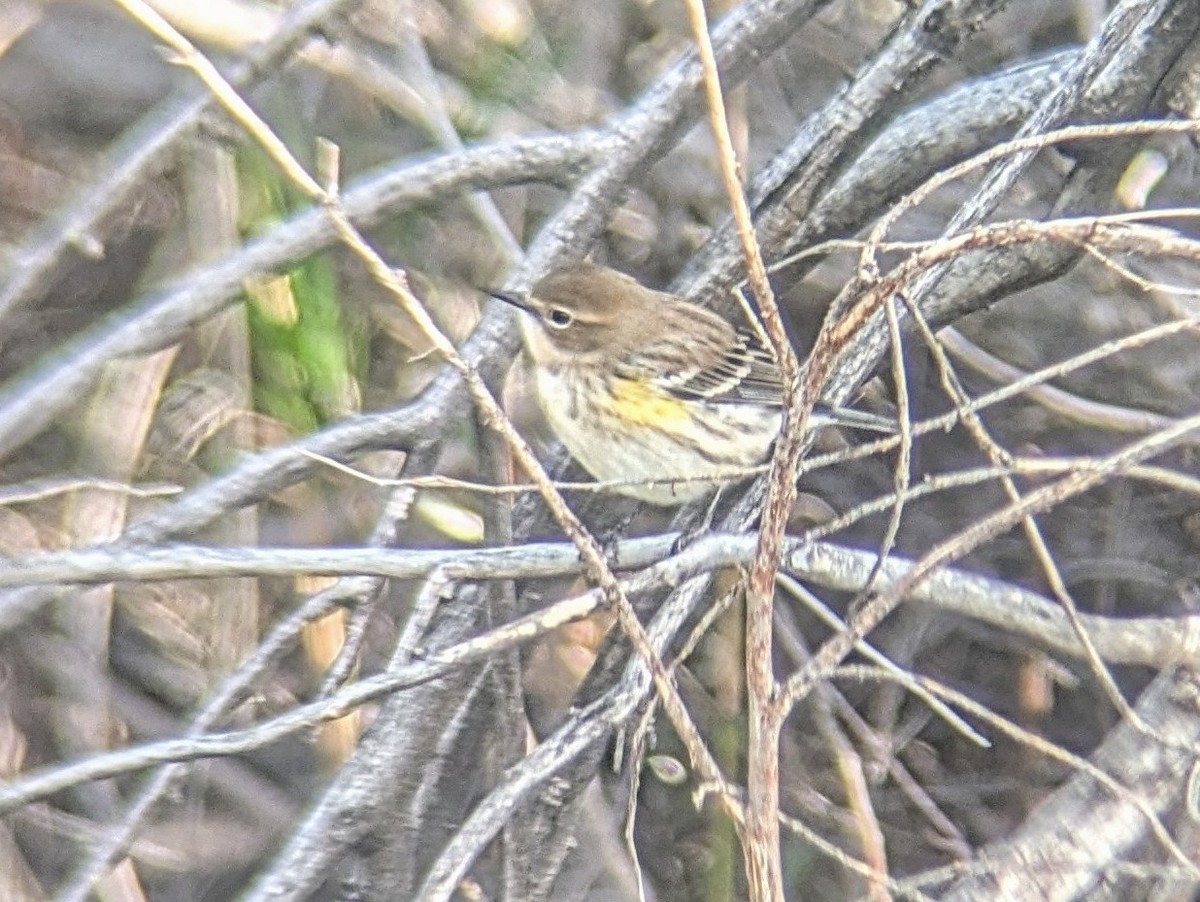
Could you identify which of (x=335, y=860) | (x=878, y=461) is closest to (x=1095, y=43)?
(x=878, y=461)

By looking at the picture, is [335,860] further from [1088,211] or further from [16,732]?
[1088,211]

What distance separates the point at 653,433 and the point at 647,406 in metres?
0.09

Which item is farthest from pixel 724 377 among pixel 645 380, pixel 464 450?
pixel 464 450

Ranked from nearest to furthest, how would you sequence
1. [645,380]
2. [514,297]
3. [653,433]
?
[514,297] → [653,433] → [645,380]

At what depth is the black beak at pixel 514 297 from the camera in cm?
402

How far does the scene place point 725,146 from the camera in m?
1.94

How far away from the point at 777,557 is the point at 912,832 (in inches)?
113

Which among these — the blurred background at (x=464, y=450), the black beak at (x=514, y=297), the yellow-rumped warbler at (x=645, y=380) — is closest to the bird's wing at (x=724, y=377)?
the yellow-rumped warbler at (x=645, y=380)

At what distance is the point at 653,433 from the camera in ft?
15.1

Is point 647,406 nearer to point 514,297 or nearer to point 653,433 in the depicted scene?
point 653,433

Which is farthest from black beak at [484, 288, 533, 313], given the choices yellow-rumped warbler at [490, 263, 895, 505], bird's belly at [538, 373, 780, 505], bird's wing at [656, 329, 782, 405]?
bird's wing at [656, 329, 782, 405]

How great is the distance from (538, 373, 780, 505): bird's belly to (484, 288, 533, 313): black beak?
1.41 feet

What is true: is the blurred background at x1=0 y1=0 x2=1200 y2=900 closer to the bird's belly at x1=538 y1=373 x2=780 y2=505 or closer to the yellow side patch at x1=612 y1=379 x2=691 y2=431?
the bird's belly at x1=538 y1=373 x2=780 y2=505

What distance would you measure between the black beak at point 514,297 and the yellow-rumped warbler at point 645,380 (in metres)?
0.09
